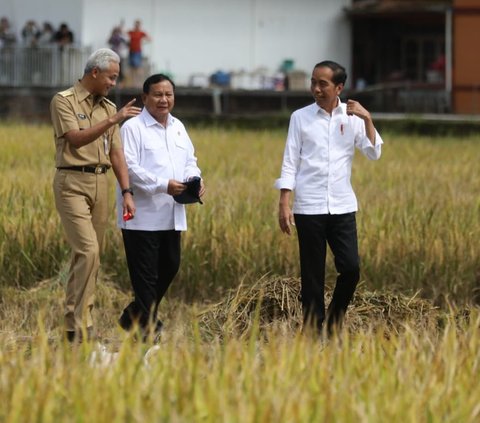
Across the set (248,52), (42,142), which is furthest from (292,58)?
(42,142)

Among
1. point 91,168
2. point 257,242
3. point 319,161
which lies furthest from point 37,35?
point 319,161

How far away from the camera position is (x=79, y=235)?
719 centimetres

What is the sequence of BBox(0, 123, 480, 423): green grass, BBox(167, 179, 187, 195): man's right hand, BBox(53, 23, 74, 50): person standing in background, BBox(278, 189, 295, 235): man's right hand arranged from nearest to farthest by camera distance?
BBox(0, 123, 480, 423): green grass
BBox(278, 189, 295, 235): man's right hand
BBox(167, 179, 187, 195): man's right hand
BBox(53, 23, 74, 50): person standing in background

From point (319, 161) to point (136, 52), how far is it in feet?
74.6

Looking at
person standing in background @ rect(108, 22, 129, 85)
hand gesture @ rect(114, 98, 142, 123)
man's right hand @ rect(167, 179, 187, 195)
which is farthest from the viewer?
person standing in background @ rect(108, 22, 129, 85)

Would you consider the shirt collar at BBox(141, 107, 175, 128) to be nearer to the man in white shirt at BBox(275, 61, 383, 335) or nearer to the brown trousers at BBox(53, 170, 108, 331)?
the brown trousers at BBox(53, 170, 108, 331)

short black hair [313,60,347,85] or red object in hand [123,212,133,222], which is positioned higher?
short black hair [313,60,347,85]

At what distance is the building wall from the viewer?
31.7 m

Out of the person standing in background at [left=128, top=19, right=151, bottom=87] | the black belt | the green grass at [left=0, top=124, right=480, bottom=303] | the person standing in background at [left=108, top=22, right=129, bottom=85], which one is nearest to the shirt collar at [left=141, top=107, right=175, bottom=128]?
the black belt

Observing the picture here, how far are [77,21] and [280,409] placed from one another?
1074 inches

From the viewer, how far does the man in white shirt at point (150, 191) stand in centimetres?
739

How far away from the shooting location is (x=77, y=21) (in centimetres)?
3053

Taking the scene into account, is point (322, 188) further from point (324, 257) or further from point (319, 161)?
point (324, 257)

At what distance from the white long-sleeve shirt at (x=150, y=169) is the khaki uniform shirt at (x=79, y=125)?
0.33ft
